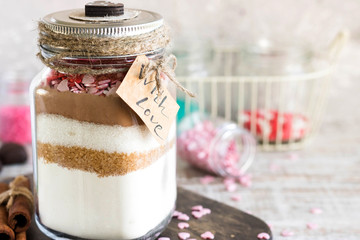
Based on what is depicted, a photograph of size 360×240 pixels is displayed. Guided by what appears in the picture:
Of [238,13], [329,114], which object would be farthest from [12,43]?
[329,114]

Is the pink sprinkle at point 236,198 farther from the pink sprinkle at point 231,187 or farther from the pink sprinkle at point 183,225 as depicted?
the pink sprinkle at point 183,225

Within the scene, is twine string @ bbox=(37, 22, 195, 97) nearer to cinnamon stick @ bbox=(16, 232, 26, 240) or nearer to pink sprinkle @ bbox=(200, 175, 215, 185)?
cinnamon stick @ bbox=(16, 232, 26, 240)

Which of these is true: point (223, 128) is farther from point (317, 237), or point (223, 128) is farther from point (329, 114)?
point (329, 114)

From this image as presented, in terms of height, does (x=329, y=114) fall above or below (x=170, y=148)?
below

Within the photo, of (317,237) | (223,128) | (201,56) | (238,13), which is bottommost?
(317,237)

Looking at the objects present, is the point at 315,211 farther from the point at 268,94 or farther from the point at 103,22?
the point at 103,22

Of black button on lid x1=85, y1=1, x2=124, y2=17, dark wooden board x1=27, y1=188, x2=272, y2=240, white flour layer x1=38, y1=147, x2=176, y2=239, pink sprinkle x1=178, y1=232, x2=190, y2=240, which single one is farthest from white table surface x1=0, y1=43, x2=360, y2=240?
black button on lid x1=85, y1=1, x2=124, y2=17

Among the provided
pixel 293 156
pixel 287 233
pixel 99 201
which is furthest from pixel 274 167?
pixel 99 201
